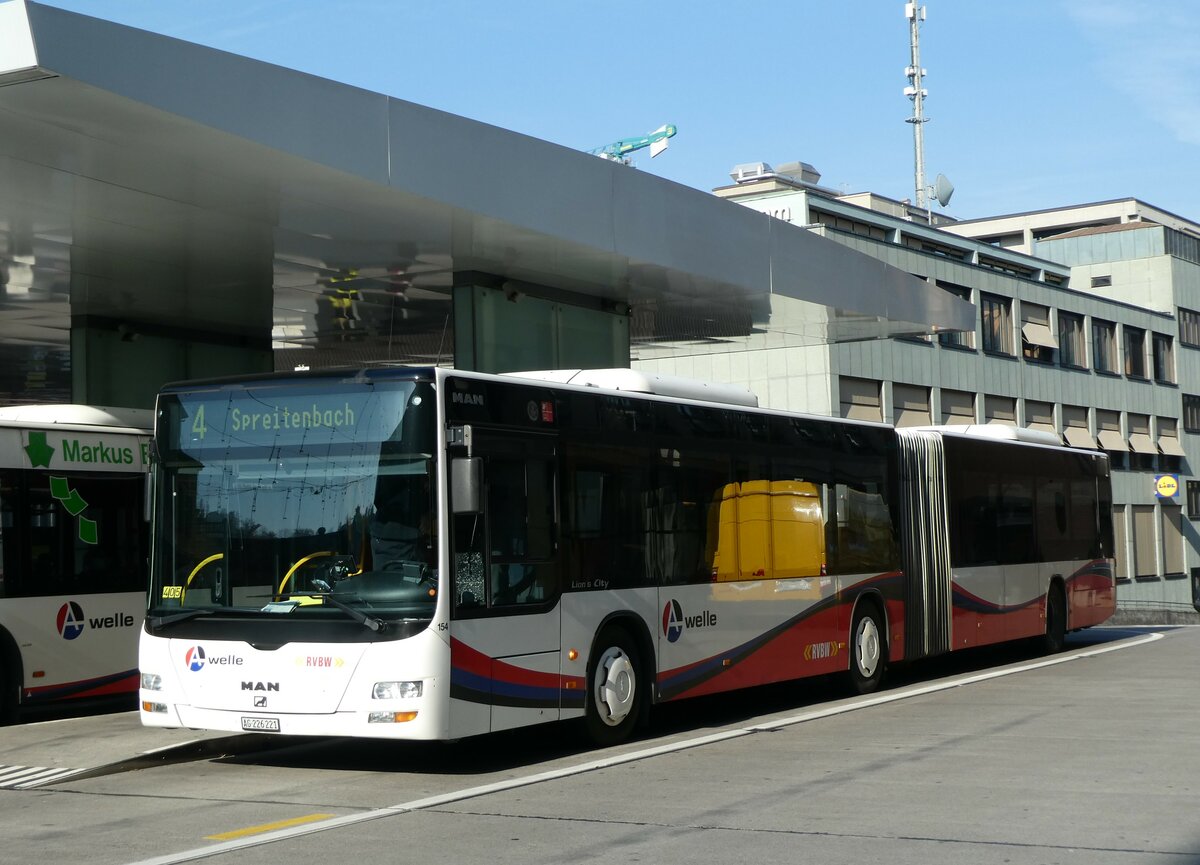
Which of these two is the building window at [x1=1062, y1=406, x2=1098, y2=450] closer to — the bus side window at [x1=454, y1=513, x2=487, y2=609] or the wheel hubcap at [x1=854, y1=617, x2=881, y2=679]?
the wheel hubcap at [x1=854, y1=617, x2=881, y2=679]

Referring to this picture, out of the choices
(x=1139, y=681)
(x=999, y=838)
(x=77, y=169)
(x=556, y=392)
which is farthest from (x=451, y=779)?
(x=1139, y=681)

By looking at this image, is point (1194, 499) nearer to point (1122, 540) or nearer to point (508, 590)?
point (1122, 540)

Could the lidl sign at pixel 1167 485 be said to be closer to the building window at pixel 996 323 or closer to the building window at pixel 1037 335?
the building window at pixel 1037 335

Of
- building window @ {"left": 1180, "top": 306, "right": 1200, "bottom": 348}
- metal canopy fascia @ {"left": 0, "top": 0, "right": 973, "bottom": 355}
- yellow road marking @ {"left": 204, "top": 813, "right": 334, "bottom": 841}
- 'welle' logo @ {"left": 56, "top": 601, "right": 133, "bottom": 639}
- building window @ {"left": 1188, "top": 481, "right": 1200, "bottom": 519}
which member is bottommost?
yellow road marking @ {"left": 204, "top": 813, "right": 334, "bottom": 841}

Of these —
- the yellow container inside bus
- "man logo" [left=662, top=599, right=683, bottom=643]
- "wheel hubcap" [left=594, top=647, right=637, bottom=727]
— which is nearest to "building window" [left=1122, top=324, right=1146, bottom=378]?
the yellow container inside bus

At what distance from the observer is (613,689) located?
12.2 metres

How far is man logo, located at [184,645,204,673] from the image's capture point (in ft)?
35.2

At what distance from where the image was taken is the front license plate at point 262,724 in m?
10.4

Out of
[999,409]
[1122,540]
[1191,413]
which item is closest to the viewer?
[999,409]

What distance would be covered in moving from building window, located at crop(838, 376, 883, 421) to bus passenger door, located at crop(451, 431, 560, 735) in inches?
1477

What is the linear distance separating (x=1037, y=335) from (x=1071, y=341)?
11.8 feet

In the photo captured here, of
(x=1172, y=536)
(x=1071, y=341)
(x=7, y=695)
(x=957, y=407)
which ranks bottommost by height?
(x=7, y=695)

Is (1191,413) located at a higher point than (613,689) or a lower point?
higher

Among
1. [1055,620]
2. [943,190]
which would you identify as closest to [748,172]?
[943,190]
